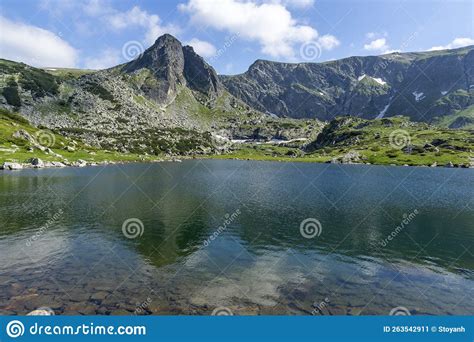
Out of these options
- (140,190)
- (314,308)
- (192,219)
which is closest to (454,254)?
(314,308)

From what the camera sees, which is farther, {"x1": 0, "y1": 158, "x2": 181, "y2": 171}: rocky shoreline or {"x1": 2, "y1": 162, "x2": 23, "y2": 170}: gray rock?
{"x1": 0, "y1": 158, "x2": 181, "y2": 171}: rocky shoreline

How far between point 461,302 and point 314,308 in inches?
570

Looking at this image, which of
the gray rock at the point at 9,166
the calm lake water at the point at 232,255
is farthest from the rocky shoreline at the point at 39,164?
the calm lake water at the point at 232,255

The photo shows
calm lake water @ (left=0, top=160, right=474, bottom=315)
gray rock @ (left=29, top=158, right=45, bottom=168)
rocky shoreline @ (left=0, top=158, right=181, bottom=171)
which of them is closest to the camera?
calm lake water @ (left=0, top=160, right=474, bottom=315)

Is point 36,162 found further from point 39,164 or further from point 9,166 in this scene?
point 9,166

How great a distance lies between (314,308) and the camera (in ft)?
99.8

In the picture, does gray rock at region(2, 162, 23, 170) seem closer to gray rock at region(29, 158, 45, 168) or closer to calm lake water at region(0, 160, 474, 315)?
gray rock at region(29, 158, 45, 168)

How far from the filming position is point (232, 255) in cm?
4525

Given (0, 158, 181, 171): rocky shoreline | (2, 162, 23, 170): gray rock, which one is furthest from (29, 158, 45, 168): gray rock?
(2, 162, 23, 170): gray rock

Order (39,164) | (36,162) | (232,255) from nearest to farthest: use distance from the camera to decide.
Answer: (232,255), (36,162), (39,164)

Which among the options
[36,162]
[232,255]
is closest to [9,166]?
[36,162]

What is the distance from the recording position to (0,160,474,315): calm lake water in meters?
31.4

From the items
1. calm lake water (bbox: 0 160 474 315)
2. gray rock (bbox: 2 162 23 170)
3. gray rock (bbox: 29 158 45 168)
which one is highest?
gray rock (bbox: 29 158 45 168)

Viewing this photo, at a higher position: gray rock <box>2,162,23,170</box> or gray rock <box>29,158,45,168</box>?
gray rock <box>29,158,45,168</box>
